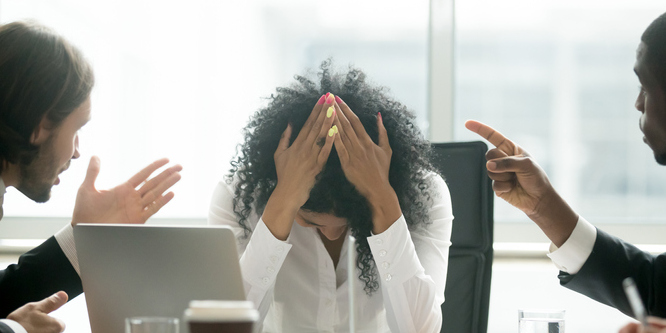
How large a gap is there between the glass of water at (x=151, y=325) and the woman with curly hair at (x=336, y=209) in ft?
1.82

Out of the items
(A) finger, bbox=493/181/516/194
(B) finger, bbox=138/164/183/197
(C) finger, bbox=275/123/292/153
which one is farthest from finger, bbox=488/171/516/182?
(B) finger, bbox=138/164/183/197

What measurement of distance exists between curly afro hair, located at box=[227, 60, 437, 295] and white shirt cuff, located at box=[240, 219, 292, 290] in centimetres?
16

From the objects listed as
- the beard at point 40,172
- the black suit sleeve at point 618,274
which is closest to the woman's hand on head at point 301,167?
the beard at point 40,172

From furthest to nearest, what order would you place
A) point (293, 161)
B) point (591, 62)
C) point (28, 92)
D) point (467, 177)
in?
point (591, 62) → point (467, 177) → point (293, 161) → point (28, 92)

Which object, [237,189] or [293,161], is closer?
[293,161]

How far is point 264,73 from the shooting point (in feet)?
8.76

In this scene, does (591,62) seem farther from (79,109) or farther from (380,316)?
(79,109)

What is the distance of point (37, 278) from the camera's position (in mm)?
1368

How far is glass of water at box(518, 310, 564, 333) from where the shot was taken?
39.4 inches

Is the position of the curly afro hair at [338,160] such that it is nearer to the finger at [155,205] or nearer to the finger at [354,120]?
the finger at [354,120]

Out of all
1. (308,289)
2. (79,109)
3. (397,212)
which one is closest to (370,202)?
(397,212)

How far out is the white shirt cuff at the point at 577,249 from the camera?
138 cm

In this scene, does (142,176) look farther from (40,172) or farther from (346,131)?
(346,131)

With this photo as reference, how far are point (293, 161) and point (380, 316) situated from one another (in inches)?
21.0
